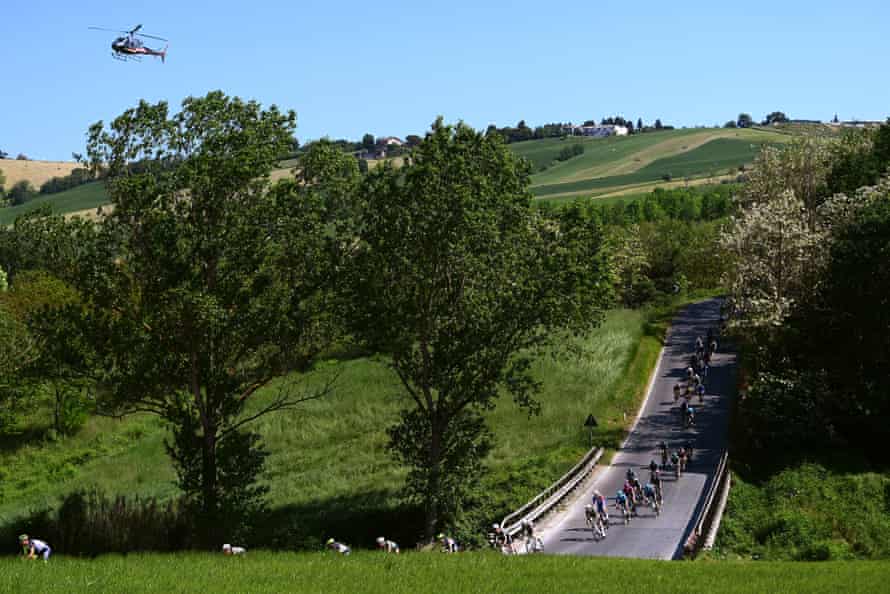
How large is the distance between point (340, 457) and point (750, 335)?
24227mm

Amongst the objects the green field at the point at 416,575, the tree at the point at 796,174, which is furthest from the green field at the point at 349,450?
the tree at the point at 796,174

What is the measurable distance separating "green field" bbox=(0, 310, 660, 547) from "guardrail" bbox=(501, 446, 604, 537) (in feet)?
3.25

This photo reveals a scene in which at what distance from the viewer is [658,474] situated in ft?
148

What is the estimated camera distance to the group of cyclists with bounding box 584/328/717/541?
37031mm

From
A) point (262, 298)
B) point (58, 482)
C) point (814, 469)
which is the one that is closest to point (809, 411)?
point (814, 469)

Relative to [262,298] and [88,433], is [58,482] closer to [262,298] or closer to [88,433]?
[88,433]

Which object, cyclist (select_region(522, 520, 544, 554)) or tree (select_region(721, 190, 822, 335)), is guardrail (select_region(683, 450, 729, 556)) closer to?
cyclist (select_region(522, 520, 544, 554))

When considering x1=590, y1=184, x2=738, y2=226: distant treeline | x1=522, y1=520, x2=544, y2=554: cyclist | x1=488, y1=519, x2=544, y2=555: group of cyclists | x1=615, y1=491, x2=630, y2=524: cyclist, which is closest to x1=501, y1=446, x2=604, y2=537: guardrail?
x1=488, y1=519, x2=544, y2=555: group of cyclists

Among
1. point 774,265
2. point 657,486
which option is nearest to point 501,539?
point 657,486

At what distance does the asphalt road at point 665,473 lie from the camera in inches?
1405

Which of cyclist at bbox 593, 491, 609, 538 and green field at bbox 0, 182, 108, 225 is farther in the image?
green field at bbox 0, 182, 108, 225

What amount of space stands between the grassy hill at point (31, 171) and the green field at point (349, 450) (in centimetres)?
12824

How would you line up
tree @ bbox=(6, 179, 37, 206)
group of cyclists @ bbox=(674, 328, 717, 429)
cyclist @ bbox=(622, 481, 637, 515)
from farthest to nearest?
tree @ bbox=(6, 179, 37, 206) → group of cyclists @ bbox=(674, 328, 717, 429) → cyclist @ bbox=(622, 481, 637, 515)

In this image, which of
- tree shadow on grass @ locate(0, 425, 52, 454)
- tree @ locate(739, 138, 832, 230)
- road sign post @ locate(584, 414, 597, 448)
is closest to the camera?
road sign post @ locate(584, 414, 597, 448)
